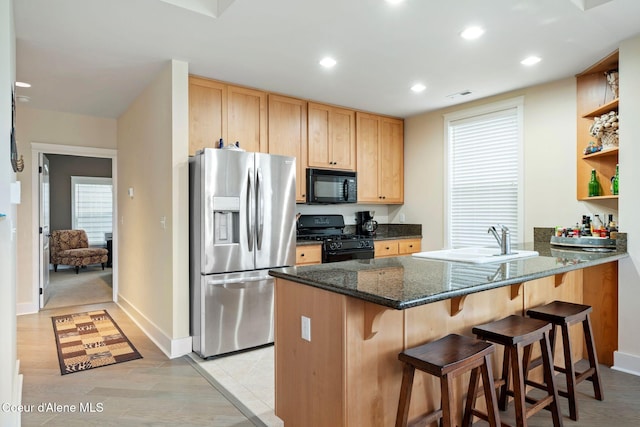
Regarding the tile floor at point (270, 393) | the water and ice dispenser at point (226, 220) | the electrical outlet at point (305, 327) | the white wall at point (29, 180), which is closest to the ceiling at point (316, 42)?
the white wall at point (29, 180)

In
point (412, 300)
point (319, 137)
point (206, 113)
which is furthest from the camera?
point (319, 137)

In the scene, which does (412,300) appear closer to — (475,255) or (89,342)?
(475,255)

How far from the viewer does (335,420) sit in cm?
171

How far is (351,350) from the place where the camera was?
66.6 inches

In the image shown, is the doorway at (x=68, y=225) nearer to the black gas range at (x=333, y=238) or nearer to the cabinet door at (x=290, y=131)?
the cabinet door at (x=290, y=131)

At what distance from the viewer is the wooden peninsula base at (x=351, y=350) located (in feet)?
5.57

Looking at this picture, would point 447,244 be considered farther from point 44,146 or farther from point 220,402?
point 44,146

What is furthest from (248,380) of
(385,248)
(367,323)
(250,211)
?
(385,248)

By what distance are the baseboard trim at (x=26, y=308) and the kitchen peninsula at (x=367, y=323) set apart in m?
4.13

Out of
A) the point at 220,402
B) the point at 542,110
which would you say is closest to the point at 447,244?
the point at 542,110

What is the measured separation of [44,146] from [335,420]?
4.86 m

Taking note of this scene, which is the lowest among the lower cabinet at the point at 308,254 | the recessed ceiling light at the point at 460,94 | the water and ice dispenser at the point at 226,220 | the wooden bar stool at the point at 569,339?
the wooden bar stool at the point at 569,339

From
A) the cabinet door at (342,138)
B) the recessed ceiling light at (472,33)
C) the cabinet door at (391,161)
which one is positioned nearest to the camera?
the recessed ceiling light at (472,33)

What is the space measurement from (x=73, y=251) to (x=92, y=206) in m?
1.58
